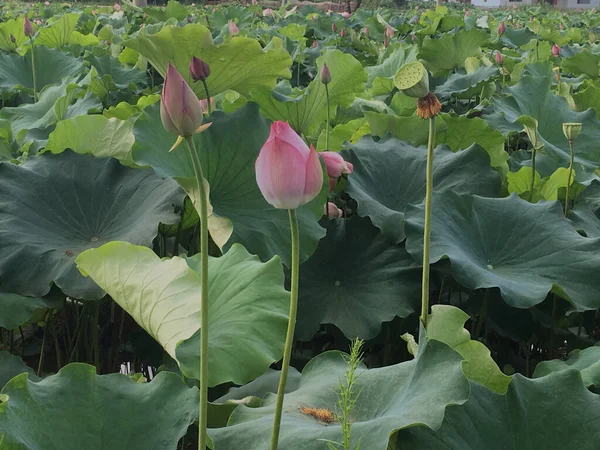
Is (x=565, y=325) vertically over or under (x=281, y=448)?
under

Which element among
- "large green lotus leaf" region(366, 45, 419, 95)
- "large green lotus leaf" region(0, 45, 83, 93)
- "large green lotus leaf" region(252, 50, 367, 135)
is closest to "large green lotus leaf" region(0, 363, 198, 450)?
"large green lotus leaf" region(252, 50, 367, 135)

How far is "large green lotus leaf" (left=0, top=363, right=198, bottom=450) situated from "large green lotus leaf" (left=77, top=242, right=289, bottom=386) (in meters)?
0.05

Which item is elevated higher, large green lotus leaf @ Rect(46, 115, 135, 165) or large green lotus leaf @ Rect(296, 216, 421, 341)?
large green lotus leaf @ Rect(46, 115, 135, 165)

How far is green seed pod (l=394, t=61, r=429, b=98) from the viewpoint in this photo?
0.83m

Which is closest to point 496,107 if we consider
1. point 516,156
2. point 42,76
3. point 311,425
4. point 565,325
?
point 516,156

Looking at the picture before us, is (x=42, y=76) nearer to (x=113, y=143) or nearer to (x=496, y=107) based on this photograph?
(x=113, y=143)

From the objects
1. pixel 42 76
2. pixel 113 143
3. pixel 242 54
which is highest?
pixel 242 54

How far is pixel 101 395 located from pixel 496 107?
1.58 m

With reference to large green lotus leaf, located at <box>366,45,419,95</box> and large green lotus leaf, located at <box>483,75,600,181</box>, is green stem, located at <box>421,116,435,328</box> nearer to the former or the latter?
large green lotus leaf, located at <box>483,75,600,181</box>

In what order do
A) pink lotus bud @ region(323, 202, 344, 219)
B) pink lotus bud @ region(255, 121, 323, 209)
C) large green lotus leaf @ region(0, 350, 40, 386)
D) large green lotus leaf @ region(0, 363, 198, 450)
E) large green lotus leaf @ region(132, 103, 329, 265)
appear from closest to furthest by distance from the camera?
pink lotus bud @ region(255, 121, 323, 209) < large green lotus leaf @ region(0, 363, 198, 450) < large green lotus leaf @ region(0, 350, 40, 386) < large green lotus leaf @ region(132, 103, 329, 265) < pink lotus bud @ region(323, 202, 344, 219)

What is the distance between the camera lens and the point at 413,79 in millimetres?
834

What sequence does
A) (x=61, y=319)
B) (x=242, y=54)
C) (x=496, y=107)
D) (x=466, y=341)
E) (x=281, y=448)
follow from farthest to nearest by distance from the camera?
(x=496, y=107)
(x=61, y=319)
(x=242, y=54)
(x=466, y=341)
(x=281, y=448)

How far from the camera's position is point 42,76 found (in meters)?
2.75

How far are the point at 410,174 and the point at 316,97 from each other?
339 mm
